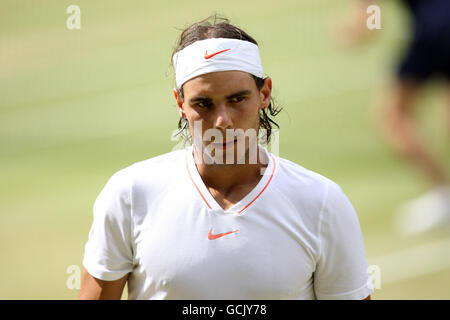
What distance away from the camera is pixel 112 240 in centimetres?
303

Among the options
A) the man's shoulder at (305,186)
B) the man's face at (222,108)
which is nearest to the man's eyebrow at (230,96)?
the man's face at (222,108)

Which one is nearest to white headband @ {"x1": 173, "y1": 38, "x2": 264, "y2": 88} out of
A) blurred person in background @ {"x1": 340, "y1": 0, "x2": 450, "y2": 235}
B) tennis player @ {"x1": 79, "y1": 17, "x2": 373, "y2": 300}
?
tennis player @ {"x1": 79, "y1": 17, "x2": 373, "y2": 300}

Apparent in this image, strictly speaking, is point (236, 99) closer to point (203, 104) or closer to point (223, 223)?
point (203, 104)

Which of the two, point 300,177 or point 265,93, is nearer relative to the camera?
point 300,177

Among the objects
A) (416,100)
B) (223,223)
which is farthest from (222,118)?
(416,100)

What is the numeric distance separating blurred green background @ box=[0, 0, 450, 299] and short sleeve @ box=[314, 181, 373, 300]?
1192 millimetres

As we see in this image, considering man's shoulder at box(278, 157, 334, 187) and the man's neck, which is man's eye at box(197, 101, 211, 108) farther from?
man's shoulder at box(278, 157, 334, 187)

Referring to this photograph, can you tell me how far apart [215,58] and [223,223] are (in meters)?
0.66

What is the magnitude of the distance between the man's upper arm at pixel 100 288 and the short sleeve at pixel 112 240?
3 centimetres

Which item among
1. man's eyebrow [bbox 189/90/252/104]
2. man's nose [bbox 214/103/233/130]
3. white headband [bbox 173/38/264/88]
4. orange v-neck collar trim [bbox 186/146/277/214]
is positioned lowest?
orange v-neck collar trim [bbox 186/146/277/214]

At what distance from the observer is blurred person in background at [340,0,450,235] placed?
7156 millimetres

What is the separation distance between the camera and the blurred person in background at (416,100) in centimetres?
716
